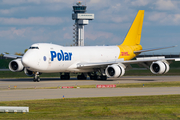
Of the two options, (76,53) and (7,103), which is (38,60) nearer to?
(76,53)

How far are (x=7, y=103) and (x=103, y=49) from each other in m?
30.2

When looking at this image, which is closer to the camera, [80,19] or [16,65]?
[16,65]

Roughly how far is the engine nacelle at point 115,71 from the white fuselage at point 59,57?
4383mm

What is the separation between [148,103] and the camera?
1916 cm

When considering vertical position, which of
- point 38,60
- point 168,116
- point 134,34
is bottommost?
point 168,116

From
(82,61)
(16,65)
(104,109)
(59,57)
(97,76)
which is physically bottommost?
(104,109)

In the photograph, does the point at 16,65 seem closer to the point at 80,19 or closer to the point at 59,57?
the point at 59,57

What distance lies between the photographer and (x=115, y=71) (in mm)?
40062

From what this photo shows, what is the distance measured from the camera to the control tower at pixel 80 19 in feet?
544

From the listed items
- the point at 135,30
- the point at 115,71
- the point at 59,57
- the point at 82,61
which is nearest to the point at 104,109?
the point at 115,71

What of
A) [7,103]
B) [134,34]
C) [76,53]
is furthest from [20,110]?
[134,34]

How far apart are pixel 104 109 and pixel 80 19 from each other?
155 metres

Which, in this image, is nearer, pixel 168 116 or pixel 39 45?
pixel 168 116

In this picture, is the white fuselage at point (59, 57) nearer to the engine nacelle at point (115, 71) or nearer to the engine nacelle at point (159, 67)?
the engine nacelle at point (115, 71)
